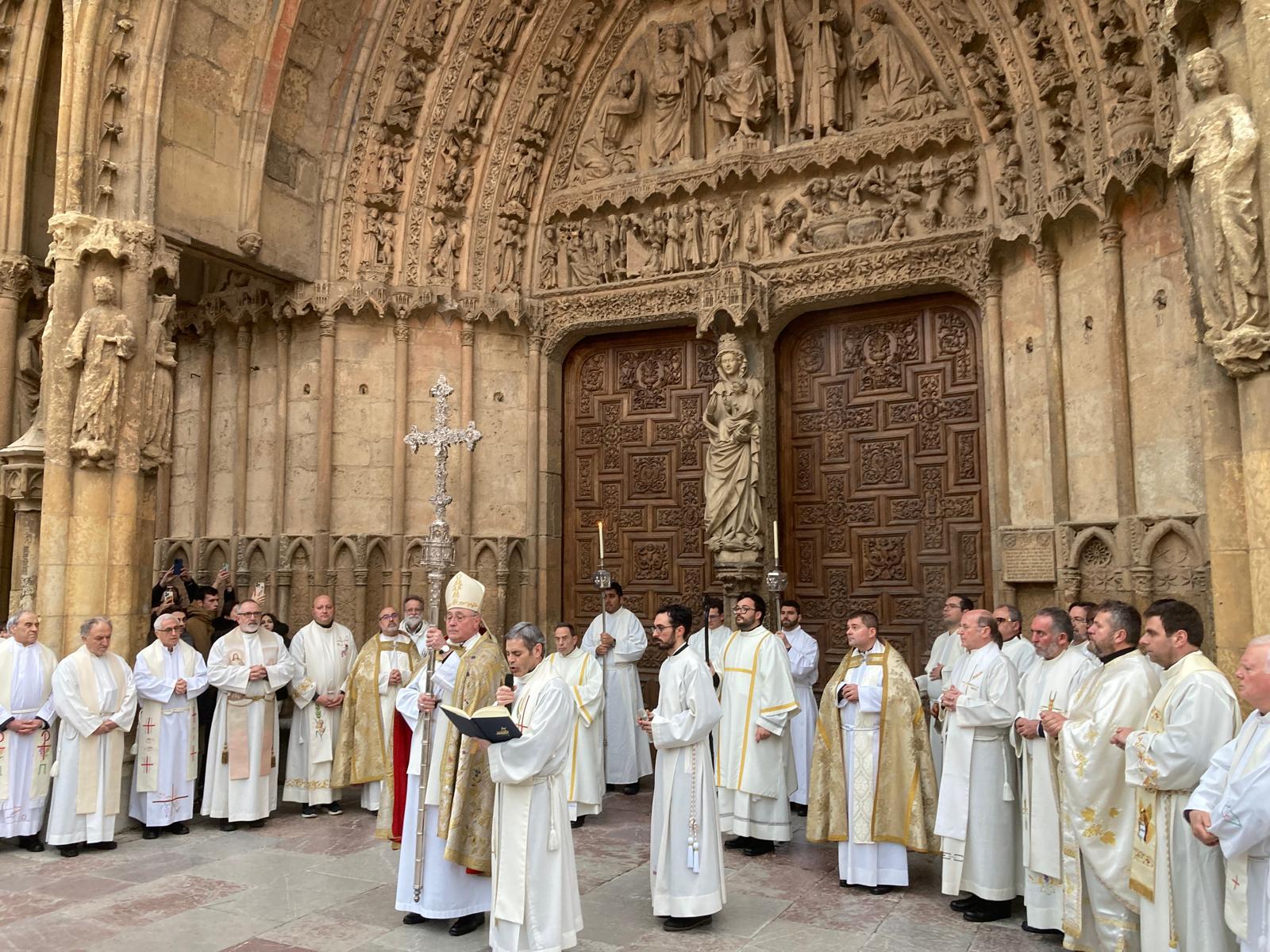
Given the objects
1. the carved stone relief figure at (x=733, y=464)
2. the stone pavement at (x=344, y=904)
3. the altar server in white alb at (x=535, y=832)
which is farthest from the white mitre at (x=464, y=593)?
the carved stone relief figure at (x=733, y=464)

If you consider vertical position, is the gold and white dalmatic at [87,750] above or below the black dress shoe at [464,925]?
above

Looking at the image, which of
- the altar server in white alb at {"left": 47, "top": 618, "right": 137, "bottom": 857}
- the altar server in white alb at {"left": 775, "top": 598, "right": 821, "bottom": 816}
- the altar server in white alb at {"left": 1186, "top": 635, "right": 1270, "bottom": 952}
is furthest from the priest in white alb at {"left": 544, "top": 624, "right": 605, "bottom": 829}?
the altar server in white alb at {"left": 1186, "top": 635, "right": 1270, "bottom": 952}

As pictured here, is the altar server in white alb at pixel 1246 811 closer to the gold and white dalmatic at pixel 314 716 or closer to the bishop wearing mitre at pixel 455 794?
the bishop wearing mitre at pixel 455 794

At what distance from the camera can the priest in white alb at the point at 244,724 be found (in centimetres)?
823

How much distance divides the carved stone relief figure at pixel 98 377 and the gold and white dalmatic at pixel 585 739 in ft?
13.7

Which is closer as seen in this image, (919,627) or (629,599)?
(919,627)

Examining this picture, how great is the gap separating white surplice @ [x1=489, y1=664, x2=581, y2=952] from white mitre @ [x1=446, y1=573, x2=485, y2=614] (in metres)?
1.04

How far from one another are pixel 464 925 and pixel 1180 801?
145 inches

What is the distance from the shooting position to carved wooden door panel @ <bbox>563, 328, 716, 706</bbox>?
36.9 feet

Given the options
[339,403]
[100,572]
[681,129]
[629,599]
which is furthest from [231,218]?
[629,599]

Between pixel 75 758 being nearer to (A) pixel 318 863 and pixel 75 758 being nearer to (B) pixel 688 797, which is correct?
(A) pixel 318 863

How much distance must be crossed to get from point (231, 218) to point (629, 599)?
5.62 meters

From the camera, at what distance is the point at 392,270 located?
11.4 metres

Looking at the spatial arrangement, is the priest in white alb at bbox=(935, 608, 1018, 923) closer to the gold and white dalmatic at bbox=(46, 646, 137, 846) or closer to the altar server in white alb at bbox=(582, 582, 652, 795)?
the altar server in white alb at bbox=(582, 582, 652, 795)
